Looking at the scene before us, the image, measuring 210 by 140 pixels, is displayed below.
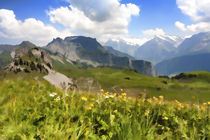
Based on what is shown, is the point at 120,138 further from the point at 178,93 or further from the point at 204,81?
the point at 204,81

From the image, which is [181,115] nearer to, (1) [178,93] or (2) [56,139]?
(2) [56,139]

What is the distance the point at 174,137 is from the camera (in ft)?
10.8

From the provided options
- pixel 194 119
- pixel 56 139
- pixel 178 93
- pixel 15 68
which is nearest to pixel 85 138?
pixel 56 139

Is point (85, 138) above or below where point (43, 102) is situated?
below

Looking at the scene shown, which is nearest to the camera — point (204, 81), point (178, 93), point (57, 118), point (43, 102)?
point (57, 118)

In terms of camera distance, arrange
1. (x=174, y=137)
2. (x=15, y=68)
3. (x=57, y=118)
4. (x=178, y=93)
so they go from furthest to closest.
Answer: (x=15, y=68), (x=178, y=93), (x=57, y=118), (x=174, y=137)

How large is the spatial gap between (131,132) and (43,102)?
112 inches

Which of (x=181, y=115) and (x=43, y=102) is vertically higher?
(x=43, y=102)

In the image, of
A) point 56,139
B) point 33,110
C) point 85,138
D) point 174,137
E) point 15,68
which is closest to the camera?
point 56,139

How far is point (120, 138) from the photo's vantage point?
9.11 ft

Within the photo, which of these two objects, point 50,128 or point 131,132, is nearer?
point 50,128

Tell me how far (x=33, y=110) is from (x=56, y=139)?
191 centimetres

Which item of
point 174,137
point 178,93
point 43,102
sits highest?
point 43,102

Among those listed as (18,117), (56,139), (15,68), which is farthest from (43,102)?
(15,68)
